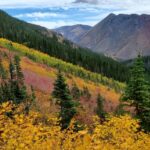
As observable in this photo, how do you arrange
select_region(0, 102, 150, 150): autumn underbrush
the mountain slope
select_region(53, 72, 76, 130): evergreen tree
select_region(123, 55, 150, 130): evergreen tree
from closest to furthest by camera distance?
select_region(0, 102, 150, 150): autumn underbrush, select_region(123, 55, 150, 130): evergreen tree, select_region(53, 72, 76, 130): evergreen tree, the mountain slope

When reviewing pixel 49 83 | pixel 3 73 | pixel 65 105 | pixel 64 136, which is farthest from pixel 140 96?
pixel 49 83

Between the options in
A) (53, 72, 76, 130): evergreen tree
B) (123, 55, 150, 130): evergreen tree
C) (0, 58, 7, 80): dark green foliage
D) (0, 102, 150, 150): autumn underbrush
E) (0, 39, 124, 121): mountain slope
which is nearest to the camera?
(0, 102, 150, 150): autumn underbrush

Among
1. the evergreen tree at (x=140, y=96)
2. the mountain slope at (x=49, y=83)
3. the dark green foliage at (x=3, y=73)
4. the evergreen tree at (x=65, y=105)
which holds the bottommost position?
the mountain slope at (x=49, y=83)

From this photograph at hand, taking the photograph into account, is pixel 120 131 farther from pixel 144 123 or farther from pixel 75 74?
pixel 75 74

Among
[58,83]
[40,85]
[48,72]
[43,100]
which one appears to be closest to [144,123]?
[58,83]

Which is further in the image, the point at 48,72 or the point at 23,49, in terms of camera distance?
the point at 23,49

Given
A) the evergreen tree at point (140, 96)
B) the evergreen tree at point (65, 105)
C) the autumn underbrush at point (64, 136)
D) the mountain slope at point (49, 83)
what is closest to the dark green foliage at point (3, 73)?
the mountain slope at point (49, 83)

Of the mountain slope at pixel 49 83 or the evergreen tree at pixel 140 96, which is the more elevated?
the evergreen tree at pixel 140 96

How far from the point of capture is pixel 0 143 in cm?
1758

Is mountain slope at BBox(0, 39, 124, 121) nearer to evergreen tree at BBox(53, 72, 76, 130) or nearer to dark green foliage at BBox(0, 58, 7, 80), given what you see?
dark green foliage at BBox(0, 58, 7, 80)

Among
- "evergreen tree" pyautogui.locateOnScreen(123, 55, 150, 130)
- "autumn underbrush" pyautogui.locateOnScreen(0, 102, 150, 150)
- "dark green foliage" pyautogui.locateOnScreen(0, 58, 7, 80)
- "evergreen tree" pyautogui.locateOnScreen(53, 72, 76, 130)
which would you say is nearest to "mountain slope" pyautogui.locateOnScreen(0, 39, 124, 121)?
"dark green foliage" pyautogui.locateOnScreen(0, 58, 7, 80)

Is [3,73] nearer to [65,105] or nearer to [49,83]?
[49,83]

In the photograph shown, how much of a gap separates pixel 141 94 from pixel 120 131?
1636cm

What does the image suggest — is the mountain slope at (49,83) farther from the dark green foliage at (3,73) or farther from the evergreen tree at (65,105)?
the evergreen tree at (65,105)
